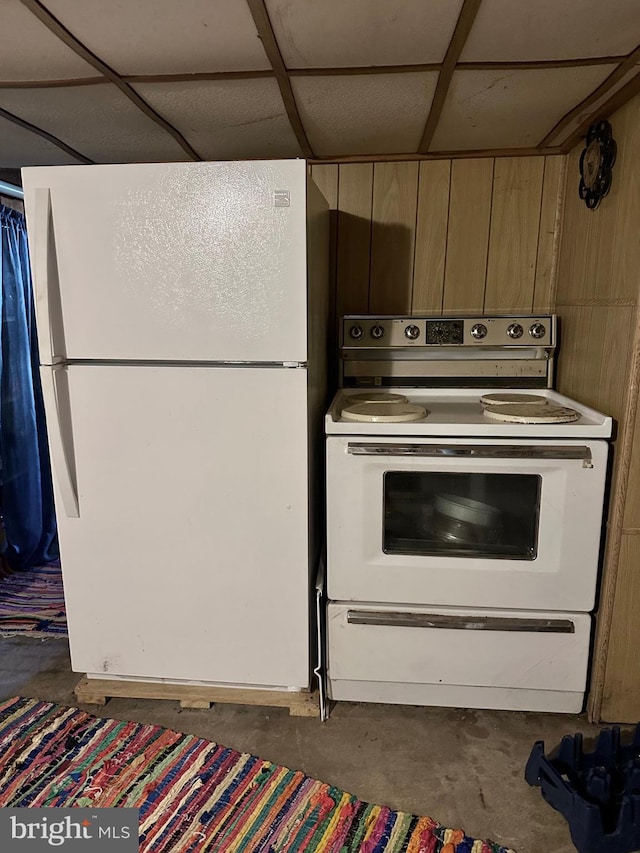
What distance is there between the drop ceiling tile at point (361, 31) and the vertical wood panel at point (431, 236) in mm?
804

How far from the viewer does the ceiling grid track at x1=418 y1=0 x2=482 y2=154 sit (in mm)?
1160

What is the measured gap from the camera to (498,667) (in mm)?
1682

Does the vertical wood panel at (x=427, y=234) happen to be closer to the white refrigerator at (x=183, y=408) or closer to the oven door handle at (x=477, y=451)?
the white refrigerator at (x=183, y=408)

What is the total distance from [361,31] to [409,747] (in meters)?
1.81

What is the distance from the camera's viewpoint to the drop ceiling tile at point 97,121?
5.25 feet

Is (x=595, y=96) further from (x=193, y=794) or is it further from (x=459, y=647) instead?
(x=193, y=794)

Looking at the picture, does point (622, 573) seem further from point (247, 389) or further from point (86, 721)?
point (86, 721)

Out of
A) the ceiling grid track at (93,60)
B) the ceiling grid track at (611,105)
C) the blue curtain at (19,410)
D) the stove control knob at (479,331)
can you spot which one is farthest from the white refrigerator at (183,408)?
the blue curtain at (19,410)

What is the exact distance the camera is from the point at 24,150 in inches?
84.5

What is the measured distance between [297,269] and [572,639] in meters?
1.29

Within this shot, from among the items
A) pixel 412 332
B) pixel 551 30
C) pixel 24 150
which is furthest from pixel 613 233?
pixel 24 150

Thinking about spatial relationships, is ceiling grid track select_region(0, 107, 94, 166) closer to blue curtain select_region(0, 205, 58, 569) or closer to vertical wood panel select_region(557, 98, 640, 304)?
blue curtain select_region(0, 205, 58, 569)

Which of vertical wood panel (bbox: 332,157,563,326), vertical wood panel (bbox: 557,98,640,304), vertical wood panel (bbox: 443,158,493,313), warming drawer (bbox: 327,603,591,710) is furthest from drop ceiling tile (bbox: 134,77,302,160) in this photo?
warming drawer (bbox: 327,603,591,710)

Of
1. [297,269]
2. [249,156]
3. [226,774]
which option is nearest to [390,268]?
[249,156]
